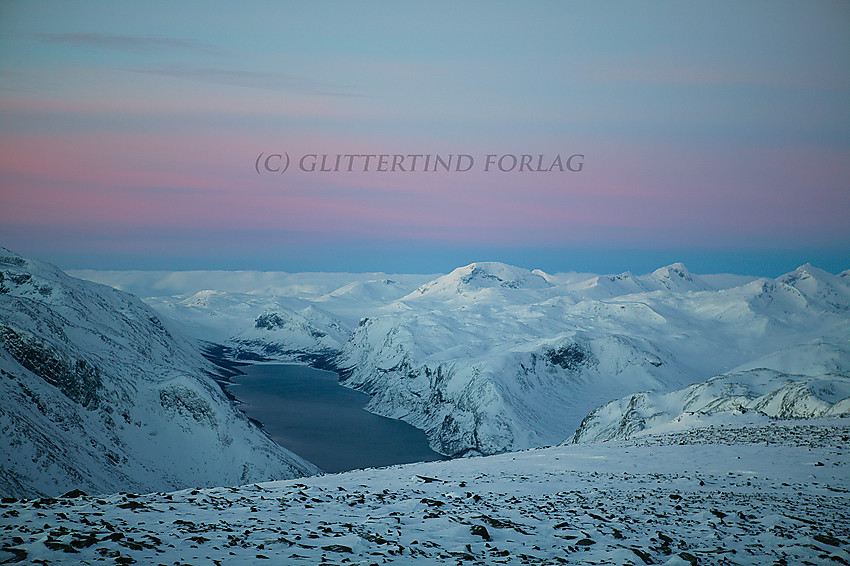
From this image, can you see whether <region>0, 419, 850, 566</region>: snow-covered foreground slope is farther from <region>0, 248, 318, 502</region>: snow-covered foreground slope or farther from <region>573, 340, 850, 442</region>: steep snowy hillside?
<region>0, 248, 318, 502</region>: snow-covered foreground slope

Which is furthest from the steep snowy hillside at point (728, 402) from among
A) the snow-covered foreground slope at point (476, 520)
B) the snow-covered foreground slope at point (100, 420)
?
the snow-covered foreground slope at point (100, 420)

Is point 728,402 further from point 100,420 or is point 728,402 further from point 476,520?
point 100,420

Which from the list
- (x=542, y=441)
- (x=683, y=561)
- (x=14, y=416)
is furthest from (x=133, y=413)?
(x=542, y=441)

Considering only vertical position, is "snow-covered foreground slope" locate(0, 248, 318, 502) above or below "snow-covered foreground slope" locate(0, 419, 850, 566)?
below

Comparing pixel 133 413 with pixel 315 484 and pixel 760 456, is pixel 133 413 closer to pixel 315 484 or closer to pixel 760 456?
pixel 315 484

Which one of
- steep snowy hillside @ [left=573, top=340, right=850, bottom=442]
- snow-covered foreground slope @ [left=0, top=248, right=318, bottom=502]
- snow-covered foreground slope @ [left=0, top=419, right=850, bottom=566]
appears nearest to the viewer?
snow-covered foreground slope @ [left=0, top=419, right=850, bottom=566]

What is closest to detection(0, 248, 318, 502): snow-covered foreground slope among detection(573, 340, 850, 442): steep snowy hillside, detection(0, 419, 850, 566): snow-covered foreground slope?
detection(0, 419, 850, 566): snow-covered foreground slope

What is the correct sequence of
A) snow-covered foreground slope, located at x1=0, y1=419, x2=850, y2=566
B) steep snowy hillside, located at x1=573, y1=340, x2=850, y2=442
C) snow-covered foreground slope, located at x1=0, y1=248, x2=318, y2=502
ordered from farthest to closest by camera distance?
steep snowy hillside, located at x1=573, y1=340, x2=850, y2=442 < snow-covered foreground slope, located at x1=0, y1=248, x2=318, y2=502 < snow-covered foreground slope, located at x1=0, y1=419, x2=850, y2=566
